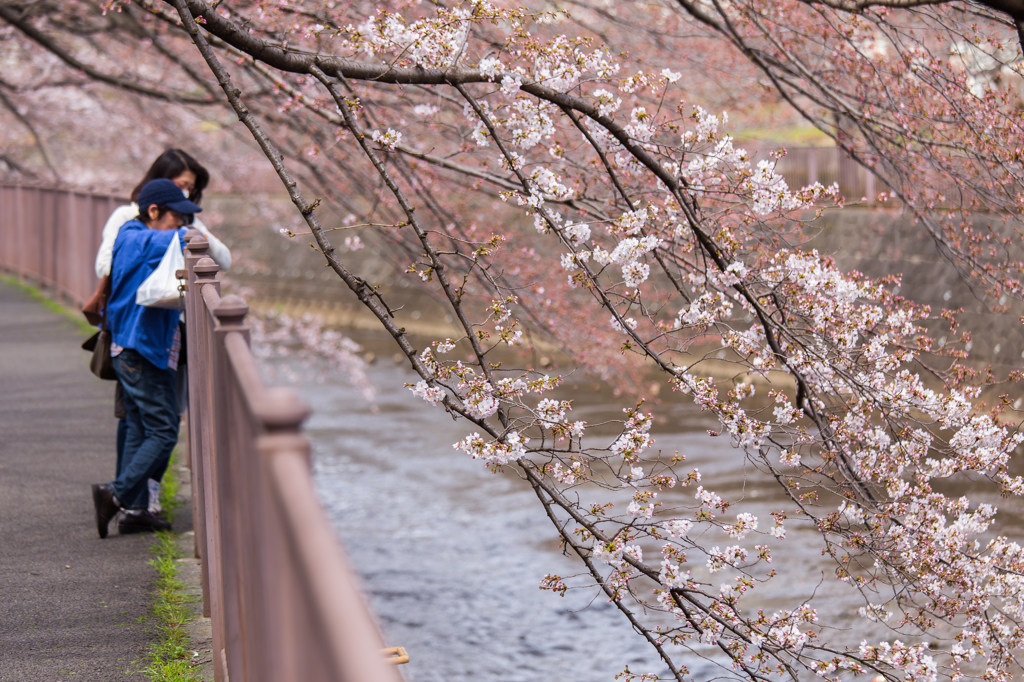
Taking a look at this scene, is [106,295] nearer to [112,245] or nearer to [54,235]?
[112,245]

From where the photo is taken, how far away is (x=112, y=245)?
5320 mm

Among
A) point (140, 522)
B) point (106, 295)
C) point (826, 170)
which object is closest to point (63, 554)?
point (140, 522)

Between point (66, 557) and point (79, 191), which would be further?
point (79, 191)

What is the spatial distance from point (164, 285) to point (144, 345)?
0.38m

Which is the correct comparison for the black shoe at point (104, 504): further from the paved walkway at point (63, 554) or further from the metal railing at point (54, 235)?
the metal railing at point (54, 235)

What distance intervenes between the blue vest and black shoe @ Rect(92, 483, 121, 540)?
678mm

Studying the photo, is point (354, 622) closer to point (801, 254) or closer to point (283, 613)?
point (283, 613)

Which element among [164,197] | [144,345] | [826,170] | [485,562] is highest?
[826,170]

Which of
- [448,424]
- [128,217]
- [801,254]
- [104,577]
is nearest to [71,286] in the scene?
[448,424]

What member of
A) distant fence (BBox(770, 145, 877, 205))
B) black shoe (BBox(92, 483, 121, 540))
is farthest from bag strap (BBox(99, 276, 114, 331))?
distant fence (BBox(770, 145, 877, 205))

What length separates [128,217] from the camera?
5.55m

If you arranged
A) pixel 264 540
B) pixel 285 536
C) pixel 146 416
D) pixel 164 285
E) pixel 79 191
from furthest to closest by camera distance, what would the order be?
pixel 79 191, pixel 146 416, pixel 164 285, pixel 264 540, pixel 285 536

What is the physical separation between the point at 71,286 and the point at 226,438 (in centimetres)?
1180

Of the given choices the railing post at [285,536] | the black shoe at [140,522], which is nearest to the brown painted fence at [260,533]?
the railing post at [285,536]
